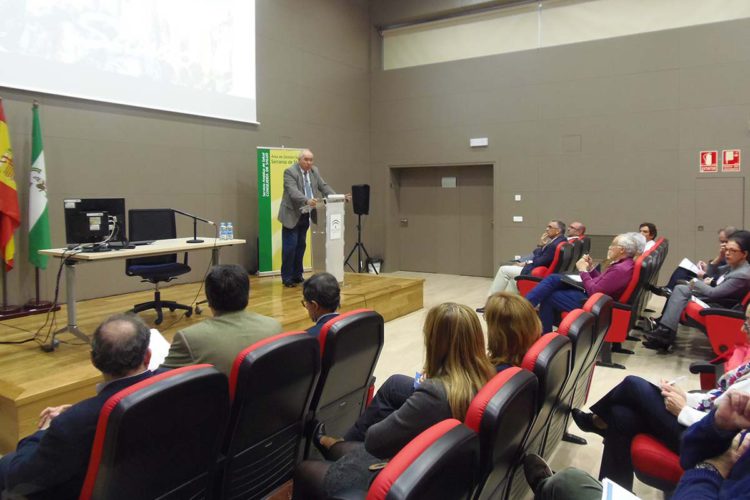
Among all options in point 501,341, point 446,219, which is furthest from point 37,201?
point 446,219

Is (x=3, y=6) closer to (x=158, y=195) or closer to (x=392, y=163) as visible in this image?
(x=158, y=195)

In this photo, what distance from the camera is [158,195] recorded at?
20.8 feet

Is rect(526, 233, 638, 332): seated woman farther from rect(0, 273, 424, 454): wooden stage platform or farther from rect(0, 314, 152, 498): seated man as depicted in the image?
rect(0, 314, 152, 498): seated man

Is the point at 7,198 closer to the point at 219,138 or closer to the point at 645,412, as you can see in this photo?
the point at 219,138

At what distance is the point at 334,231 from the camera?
5906 millimetres

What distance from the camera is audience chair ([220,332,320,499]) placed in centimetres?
178

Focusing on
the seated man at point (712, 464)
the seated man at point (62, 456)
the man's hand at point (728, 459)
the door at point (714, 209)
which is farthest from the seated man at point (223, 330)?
the door at point (714, 209)

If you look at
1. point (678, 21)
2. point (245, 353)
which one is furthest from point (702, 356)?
point (678, 21)

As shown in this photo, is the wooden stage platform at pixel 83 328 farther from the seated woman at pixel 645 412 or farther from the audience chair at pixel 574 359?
the seated woman at pixel 645 412

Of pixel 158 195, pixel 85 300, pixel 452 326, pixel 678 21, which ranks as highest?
pixel 678 21

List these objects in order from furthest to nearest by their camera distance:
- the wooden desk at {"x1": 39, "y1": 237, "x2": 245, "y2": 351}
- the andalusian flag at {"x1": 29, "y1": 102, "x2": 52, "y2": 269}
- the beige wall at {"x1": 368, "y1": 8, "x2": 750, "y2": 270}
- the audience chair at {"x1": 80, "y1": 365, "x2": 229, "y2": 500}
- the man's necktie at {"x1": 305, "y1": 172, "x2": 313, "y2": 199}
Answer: the beige wall at {"x1": 368, "y1": 8, "x2": 750, "y2": 270} → the man's necktie at {"x1": 305, "y1": 172, "x2": 313, "y2": 199} → the andalusian flag at {"x1": 29, "y1": 102, "x2": 52, "y2": 269} → the wooden desk at {"x1": 39, "y1": 237, "x2": 245, "y2": 351} → the audience chair at {"x1": 80, "y1": 365, "x2": 229, "y2": 500}

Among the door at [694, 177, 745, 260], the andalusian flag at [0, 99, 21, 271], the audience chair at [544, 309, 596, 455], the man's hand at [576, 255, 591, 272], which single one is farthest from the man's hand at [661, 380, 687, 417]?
the door at [694, 177, 745, 260]

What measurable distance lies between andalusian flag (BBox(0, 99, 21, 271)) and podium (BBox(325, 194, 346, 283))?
9.09ft

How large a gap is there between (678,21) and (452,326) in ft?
24.5
